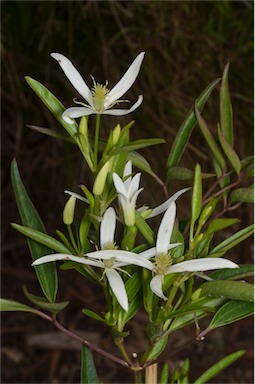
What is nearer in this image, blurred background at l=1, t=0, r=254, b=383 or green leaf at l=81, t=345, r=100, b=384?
green leaf at l=81, t=345, r=100, b=384

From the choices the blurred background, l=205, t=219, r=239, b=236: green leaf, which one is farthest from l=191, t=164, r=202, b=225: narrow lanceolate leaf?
the blurred background

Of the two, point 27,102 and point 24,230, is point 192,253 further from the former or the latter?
point 27,102

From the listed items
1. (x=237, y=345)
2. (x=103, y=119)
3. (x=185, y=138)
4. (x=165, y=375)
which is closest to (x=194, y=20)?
(x=103, y=119)

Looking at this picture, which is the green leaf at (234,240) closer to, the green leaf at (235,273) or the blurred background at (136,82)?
the green leaf at (235,273)

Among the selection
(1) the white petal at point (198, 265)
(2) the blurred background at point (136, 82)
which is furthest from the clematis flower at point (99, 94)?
(2) the blurred background at point (136, 82)

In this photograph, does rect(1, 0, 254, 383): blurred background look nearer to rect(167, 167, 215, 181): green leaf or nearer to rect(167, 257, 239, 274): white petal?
rect(167, 167, 215, 181): green leaf

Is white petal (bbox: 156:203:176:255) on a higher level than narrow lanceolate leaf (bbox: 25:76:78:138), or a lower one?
lower
